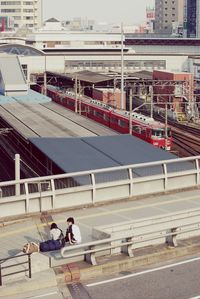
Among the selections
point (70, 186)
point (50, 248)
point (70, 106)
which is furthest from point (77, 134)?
point (70, 106)

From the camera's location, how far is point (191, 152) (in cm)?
4519

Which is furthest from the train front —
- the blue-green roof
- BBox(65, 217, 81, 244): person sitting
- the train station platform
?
BBox(65, 217, 81, 244): person sitting

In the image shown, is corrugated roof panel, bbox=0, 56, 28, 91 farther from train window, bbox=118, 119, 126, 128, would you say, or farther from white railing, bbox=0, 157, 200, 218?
white railing, bbox=0, 157, 200, 218

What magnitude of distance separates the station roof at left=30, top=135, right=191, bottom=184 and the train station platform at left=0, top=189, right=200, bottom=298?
77.8 inches

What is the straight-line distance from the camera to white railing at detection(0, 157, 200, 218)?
15.8m

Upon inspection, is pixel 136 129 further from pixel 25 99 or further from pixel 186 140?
pixel 25 99

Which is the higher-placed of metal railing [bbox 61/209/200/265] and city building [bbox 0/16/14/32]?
city building [bbox 0/16/14/32]

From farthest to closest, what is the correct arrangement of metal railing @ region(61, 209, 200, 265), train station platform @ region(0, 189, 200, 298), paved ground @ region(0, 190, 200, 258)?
paved ground @ region(0, 190, 200, 258) < metal railing @ region(61, 209, 200, 265) < train station platform @ region(0, 189, 200, 298)

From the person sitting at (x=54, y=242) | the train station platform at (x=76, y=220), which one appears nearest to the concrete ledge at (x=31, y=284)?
the train station platform at (x=76, y=220)

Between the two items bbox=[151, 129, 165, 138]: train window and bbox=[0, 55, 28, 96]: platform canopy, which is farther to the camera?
bbox=[0, 55, 28, 96]: platform canopy

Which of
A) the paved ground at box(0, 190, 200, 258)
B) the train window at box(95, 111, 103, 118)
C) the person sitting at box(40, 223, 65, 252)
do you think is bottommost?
the train window at box(95, 111, 103, 118)

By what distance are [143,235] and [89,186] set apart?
3.97 metres

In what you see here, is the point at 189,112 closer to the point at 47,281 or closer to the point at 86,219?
the point at 86,219

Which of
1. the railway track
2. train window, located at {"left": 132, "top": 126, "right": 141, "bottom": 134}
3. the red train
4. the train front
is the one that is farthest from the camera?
train window, located at {"left": 132, "top": 126, "right": 141, "bottom": 134}
